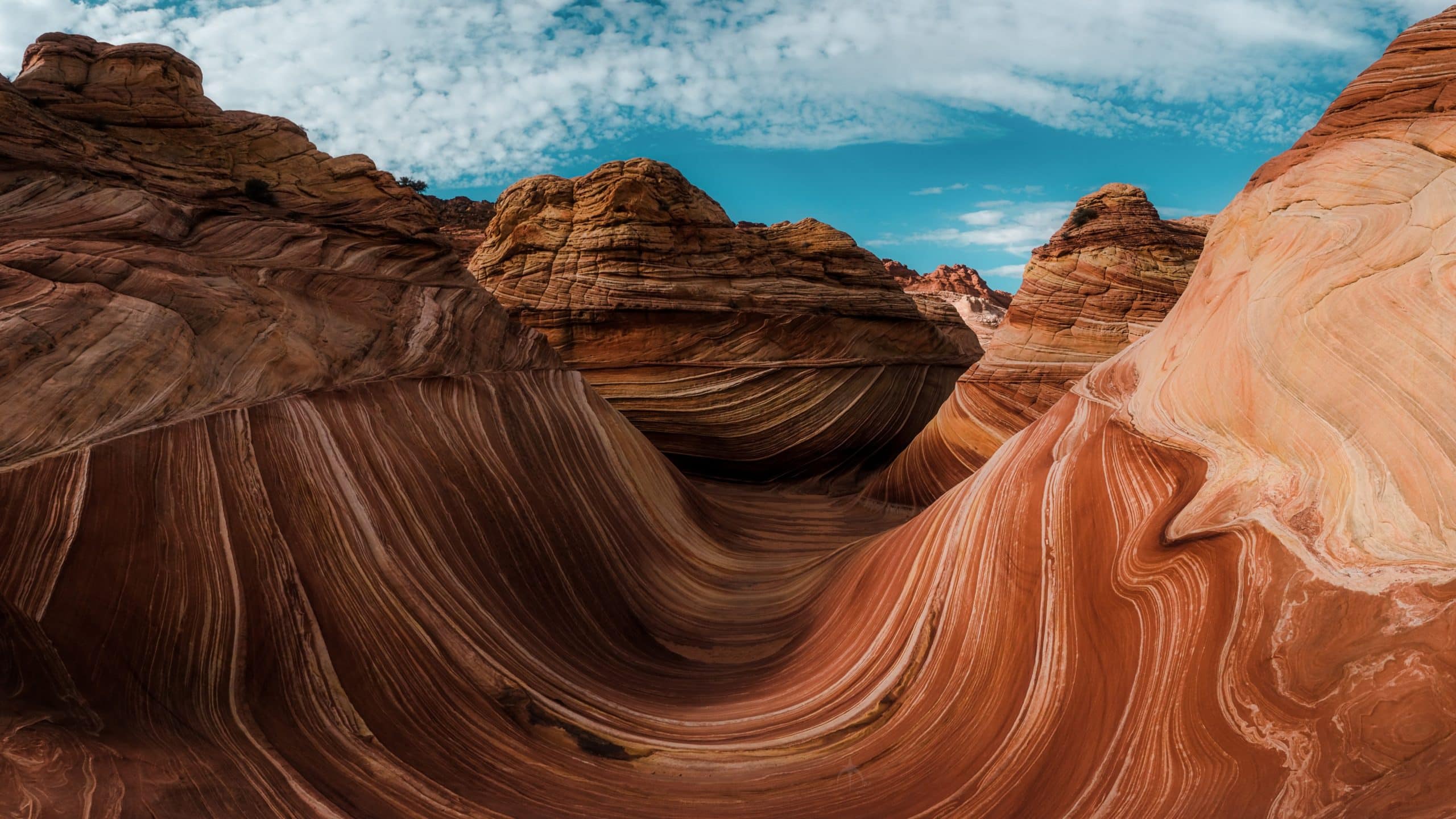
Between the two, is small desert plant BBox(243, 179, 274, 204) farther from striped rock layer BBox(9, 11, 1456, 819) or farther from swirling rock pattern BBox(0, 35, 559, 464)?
striped rock layer BBox(9, 11, 1456, 819)

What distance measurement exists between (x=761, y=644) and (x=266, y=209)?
4702mm

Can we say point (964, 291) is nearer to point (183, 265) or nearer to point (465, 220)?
point (465, 220)

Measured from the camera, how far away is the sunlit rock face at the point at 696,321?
9859 millimetres

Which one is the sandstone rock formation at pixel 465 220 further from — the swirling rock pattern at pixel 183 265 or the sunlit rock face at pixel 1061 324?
the sunlit rock face at pixel 1061 324

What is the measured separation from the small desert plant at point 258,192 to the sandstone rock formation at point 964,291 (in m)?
20.8

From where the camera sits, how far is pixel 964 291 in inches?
1228

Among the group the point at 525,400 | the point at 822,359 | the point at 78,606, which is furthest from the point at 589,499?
the point at 822,359

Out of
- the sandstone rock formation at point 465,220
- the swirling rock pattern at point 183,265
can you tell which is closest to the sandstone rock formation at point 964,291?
the sandstone rock formation at point 465,220

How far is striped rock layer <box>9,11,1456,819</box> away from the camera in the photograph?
95.3 inches

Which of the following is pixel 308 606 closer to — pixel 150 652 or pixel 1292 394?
pixel 150 652

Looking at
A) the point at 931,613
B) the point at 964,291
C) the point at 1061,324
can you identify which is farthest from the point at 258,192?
the point at 964,291

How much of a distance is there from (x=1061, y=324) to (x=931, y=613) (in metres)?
5.85

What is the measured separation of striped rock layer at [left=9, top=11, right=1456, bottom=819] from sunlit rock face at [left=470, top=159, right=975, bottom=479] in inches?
193

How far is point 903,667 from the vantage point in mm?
3783
